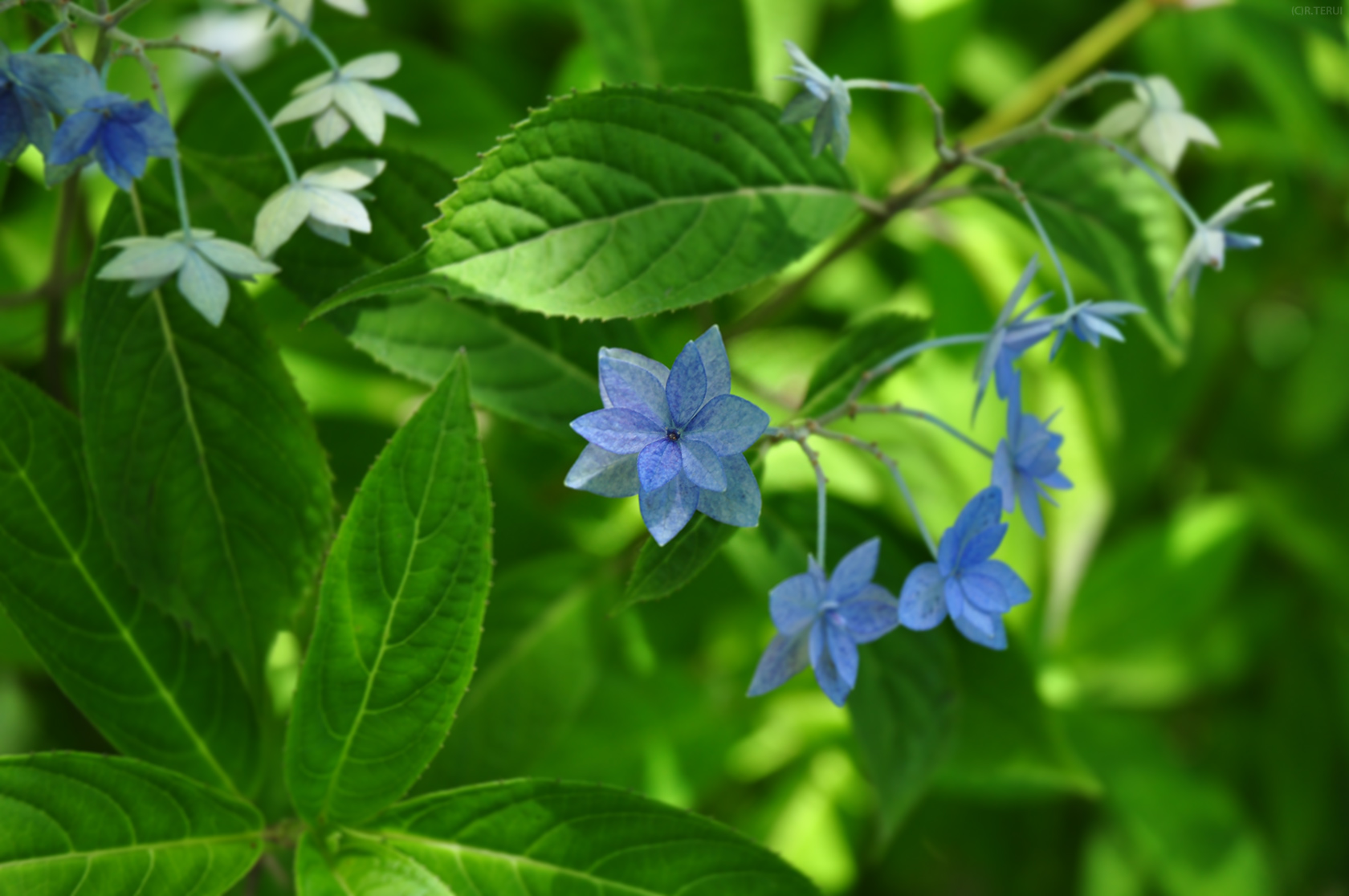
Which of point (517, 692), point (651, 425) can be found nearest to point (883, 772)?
point (517, 692)

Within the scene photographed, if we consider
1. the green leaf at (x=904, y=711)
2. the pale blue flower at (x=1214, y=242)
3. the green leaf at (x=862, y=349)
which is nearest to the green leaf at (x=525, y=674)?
the green leaf at (x=904, y=711)

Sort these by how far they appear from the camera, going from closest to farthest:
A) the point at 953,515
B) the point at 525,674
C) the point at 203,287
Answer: the point at 203,287
the point at 525,674
the point at 953,515

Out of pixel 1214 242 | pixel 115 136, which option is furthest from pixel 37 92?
pixel 1214 242

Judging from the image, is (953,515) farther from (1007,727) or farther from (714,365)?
(714,365)

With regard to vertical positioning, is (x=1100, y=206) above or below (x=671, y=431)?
below

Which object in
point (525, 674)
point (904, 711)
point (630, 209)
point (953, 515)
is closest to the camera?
point (630, 209)

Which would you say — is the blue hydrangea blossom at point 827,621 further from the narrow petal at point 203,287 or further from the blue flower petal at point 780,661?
the narrow petal at point 203,287

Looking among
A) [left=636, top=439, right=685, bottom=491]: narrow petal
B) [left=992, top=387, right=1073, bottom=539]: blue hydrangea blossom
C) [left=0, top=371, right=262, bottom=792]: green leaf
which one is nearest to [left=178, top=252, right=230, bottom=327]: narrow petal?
[left=0, top=371, right=262, bottom=792]: green leaf
